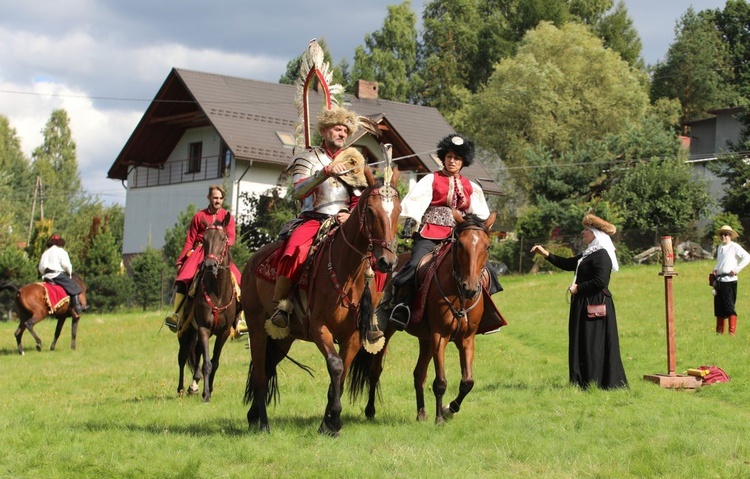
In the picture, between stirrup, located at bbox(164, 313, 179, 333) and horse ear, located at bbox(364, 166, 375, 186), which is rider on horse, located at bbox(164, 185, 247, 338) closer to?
stirrup, located at bbox(164, 313, 179, 333)

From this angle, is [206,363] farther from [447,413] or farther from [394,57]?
[394,57]

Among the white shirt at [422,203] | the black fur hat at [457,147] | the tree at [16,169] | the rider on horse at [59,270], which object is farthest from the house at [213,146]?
the white shirt at [422,203]

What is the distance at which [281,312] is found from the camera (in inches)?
396

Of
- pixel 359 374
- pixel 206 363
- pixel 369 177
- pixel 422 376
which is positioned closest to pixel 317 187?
pixel 369 177

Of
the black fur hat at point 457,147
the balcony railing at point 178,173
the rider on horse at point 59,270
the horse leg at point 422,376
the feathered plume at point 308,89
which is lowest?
the horse leg at point 422,376

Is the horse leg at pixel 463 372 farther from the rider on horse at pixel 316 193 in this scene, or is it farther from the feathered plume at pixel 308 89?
the feathered plume at pixel 308 89

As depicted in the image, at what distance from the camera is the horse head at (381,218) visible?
858cm

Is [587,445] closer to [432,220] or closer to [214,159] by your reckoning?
[432,220]

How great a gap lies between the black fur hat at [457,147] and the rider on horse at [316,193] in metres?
1.32

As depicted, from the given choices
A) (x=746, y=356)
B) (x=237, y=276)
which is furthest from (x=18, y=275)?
(x=746, y=356)

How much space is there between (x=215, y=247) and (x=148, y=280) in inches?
959

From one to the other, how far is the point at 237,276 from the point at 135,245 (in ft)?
127

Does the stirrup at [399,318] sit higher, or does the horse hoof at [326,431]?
the stirrup at [399,318]

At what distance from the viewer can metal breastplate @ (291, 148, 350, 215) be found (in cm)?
1024
